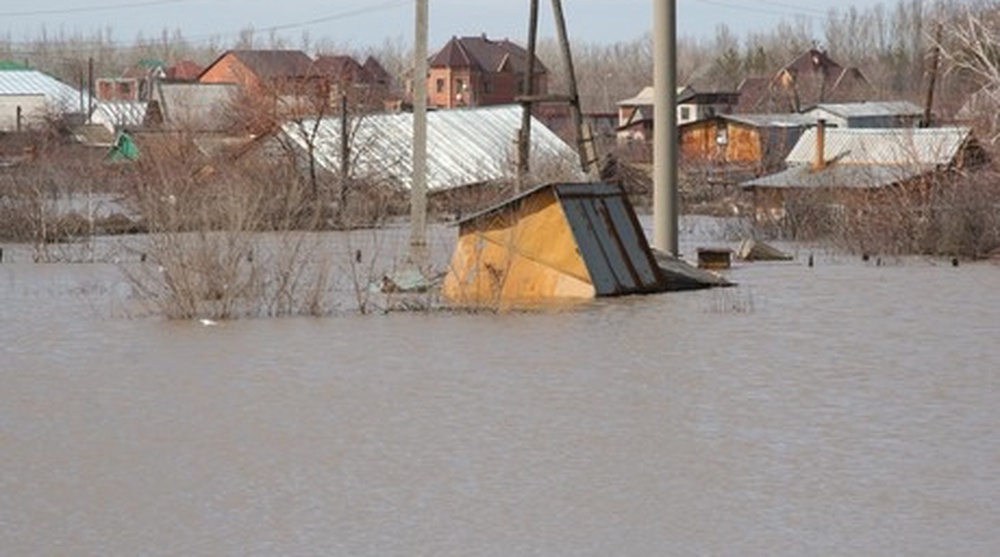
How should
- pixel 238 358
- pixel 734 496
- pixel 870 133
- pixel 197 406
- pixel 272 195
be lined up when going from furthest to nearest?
pixel 870 133 → pixel 272 195 → pixel 238 358 → pixel 197 406 → pixel 734 496

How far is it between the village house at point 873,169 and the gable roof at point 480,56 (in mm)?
56515

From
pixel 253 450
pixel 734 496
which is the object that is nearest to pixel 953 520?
pixel 734 496

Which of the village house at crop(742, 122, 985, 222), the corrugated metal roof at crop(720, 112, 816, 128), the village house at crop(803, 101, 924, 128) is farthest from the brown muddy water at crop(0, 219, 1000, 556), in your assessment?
the village house at crop(803, 101, 924, 128)

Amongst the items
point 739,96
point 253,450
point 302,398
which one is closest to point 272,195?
point 302,398

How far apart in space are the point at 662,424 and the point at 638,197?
3529cm

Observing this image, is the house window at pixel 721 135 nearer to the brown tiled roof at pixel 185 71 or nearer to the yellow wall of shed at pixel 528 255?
the yellow wall of shed at pixel 528 255

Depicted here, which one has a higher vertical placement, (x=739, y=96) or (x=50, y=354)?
(x=739, y=96)

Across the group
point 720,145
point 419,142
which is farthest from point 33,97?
point 419,142

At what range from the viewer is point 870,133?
146ft

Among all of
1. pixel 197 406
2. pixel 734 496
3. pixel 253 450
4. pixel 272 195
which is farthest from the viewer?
pixel 272 195

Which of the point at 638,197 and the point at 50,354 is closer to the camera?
the point at 50,354

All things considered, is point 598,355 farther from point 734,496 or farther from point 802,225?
point 802,225

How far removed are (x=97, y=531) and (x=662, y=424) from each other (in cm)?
436

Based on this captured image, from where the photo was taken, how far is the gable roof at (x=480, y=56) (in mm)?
100875
